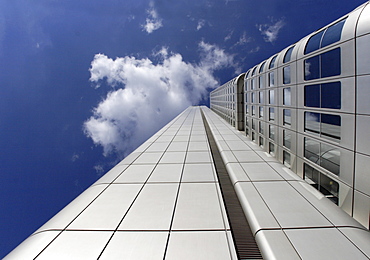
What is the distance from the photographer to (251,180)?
11.0 meters

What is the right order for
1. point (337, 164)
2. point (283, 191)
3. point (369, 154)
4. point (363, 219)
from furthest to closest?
1. point (283, 191)
2. point (337, 164)
3. point (363, 219)
4. point (369, 154)

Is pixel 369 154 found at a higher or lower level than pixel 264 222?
higher

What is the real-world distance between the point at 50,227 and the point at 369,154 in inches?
469

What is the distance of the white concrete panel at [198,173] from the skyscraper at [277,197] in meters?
0.06

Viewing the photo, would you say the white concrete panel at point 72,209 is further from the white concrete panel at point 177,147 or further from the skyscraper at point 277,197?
the white concrete panel at point 177,147

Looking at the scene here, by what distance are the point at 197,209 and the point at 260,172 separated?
5747 mm

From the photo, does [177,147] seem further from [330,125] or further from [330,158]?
[330,125]

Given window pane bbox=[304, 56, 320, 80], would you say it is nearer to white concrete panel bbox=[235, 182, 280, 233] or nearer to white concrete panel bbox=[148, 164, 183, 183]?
white concrete panel bbox=[235, 182, 280, 233]

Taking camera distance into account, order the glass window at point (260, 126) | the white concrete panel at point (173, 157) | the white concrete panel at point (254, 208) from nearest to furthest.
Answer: the white concrete panel at point (254, 208) → the white concrete panel at point (173, 157) → the glass window at point (260, 126)

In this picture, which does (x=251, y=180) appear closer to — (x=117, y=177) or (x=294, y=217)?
(x=294, y=217)

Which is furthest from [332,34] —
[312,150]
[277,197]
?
[277,197]

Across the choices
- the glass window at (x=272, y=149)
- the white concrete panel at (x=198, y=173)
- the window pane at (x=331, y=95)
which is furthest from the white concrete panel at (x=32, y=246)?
the glass window at (x=272, y=149)

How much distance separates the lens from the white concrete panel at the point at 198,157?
14219mm

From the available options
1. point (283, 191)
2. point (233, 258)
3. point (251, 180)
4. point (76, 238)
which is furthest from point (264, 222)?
point (76, 238)
